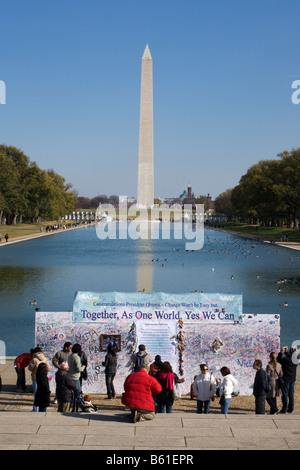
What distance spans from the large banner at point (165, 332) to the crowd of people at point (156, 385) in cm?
87

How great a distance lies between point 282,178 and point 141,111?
22677 mm

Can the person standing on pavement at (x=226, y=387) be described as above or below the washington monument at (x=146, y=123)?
below

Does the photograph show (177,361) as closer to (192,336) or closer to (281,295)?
Result: (192,336)

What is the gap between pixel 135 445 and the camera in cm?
812

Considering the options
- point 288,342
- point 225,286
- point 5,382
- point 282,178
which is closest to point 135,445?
point 5,382

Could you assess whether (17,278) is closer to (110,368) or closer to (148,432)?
(110,368)

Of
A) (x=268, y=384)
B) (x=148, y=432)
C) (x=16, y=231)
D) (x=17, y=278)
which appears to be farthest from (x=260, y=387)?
(x=16, y=231)

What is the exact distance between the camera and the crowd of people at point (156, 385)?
9.34 meters

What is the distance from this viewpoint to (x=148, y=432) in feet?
28.8

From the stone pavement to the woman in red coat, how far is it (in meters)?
0.15

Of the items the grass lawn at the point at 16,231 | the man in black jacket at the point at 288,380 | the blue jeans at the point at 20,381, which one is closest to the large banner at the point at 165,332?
the blue jeans at the point at 20,381

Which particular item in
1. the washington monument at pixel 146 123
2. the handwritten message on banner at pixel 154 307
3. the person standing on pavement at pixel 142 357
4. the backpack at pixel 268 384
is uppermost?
the washington monument at pixel 146 123

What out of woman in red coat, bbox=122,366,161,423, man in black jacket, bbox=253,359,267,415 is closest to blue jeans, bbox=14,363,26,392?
woman in red coat, bbox=122,366,161,423

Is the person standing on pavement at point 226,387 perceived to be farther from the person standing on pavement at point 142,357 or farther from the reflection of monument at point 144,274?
the reflection of monument at point 144,274
